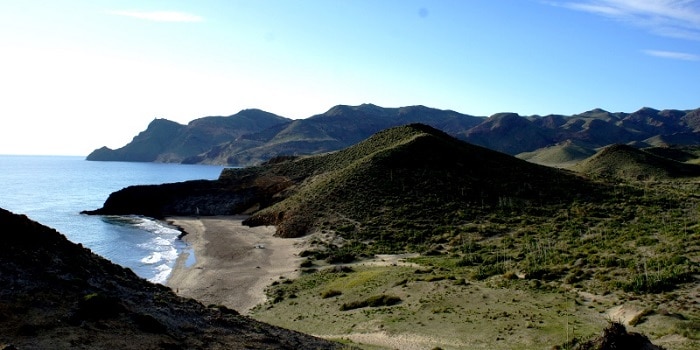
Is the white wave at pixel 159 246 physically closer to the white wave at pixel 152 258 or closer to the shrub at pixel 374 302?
the white wave at pixel 152 258

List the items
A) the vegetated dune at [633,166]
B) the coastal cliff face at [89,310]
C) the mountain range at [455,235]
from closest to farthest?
1. the coastal cliff face at [89,310]
2. the mountain range at [455,235]
3. the vegetated dune at [633,166]

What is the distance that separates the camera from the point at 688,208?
2253 inches

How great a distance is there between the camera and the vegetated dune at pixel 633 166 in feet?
419

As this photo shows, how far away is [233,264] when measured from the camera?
5275 cm

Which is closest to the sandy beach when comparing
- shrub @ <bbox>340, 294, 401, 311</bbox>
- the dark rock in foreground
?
shrub @ <bbox>340, 294, 401, 311</bbox>

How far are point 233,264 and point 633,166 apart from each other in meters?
123

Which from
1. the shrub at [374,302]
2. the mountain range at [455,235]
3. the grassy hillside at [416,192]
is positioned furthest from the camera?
the grassy hillside at [416,192]

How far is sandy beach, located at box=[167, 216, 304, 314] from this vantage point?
40656 mm

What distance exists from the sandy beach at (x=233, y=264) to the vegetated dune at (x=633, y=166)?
87734 mm

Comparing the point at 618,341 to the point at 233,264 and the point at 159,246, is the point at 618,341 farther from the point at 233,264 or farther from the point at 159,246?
the point at 159,246

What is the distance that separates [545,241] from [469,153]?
146 feet

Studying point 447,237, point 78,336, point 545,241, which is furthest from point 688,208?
point 78,336

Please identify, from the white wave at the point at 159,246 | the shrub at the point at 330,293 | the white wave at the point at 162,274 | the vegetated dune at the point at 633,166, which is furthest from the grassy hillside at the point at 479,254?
the vegetated dune at the point at 633,166

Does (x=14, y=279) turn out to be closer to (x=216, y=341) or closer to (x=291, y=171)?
(x=216, y=341)
